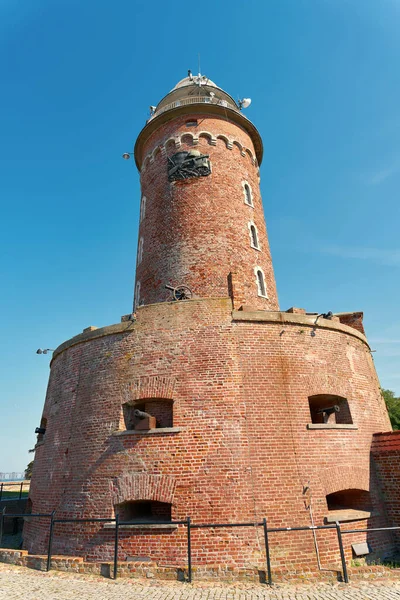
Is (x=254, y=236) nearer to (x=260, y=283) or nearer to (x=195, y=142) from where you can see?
(x=260, y=283)

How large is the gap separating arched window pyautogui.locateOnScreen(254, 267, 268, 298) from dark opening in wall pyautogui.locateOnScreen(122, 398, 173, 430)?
6594 mm

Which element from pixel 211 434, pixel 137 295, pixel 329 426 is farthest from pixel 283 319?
pixel 137 295

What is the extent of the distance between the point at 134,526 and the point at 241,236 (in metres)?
11.1

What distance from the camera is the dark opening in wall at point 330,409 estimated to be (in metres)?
10.5

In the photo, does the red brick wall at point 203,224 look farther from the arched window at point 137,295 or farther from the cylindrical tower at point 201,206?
the arched window at point 137,295

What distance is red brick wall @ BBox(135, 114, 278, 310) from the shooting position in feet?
48.0

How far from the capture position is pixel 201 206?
616 inches

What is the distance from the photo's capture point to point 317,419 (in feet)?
37.0

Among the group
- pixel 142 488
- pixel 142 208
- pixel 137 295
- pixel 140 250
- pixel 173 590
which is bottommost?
pixel 173 590

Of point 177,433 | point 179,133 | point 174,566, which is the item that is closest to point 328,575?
point 174,566

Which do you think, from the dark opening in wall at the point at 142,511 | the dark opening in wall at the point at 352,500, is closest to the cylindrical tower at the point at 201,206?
the dark opening in wall at the point at 352,500

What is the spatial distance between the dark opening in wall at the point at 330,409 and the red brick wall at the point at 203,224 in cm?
461

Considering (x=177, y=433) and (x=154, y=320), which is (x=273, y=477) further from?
(x=154, y=320)

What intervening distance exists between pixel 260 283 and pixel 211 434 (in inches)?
308
